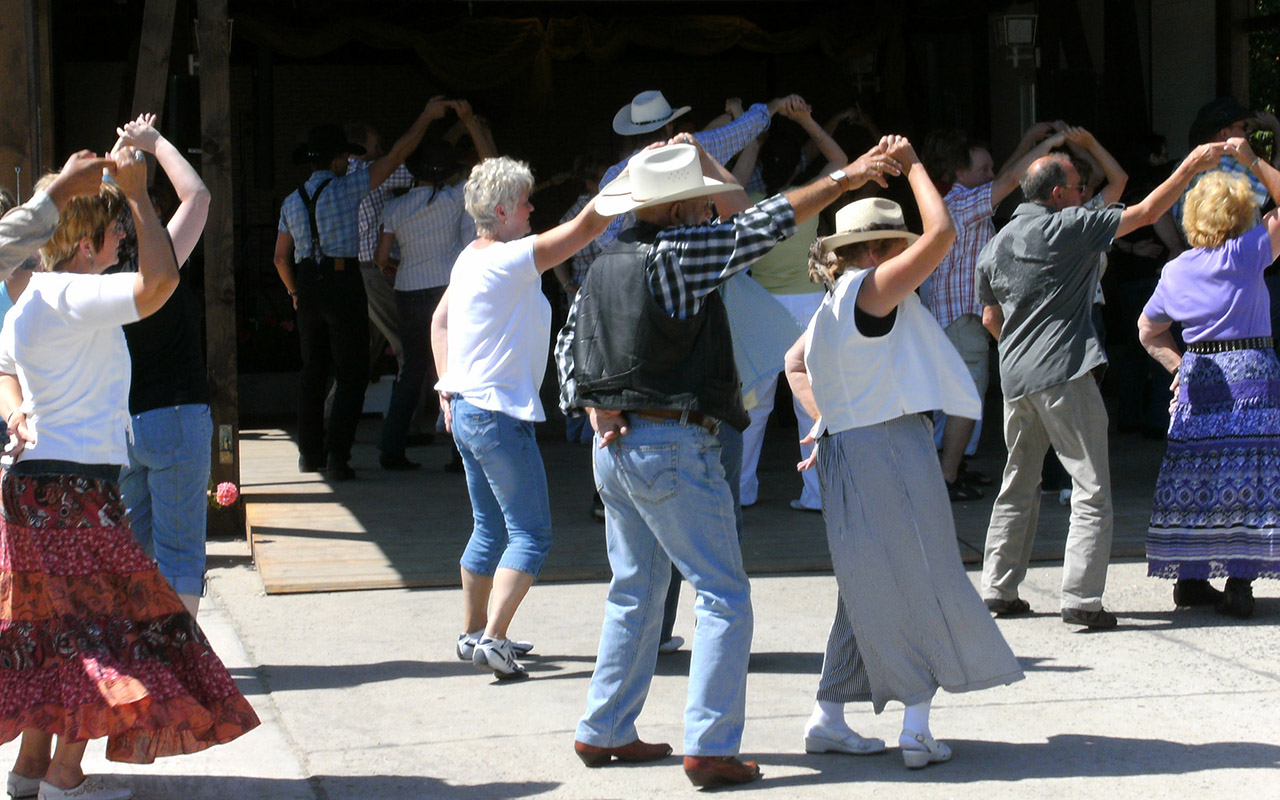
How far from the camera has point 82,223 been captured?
13.1 feet

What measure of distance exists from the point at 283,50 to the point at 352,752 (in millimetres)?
10476

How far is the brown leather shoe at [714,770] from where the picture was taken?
157 inches

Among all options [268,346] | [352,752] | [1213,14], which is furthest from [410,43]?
[352,752]

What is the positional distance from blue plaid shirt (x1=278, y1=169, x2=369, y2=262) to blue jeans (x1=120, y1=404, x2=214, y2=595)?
416cm

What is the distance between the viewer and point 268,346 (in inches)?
540

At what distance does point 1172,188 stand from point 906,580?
6.85ft

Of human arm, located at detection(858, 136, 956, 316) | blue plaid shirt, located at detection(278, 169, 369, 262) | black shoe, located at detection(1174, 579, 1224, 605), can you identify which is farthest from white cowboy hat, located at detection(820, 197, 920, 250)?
blue plaid shirt, located at detection(278, 169, 369, 262)

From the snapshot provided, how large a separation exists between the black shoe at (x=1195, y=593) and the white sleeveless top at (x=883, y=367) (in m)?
2.32

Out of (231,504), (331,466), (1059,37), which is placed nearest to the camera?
(231,504)

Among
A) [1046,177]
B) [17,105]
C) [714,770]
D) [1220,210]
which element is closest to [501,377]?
[714,770]

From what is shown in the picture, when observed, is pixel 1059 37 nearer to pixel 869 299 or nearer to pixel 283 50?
pixel 283 50

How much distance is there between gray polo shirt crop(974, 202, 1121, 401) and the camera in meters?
5.62

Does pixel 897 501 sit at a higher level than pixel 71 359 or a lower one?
lower

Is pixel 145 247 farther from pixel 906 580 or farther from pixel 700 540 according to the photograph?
pixel 906 580
